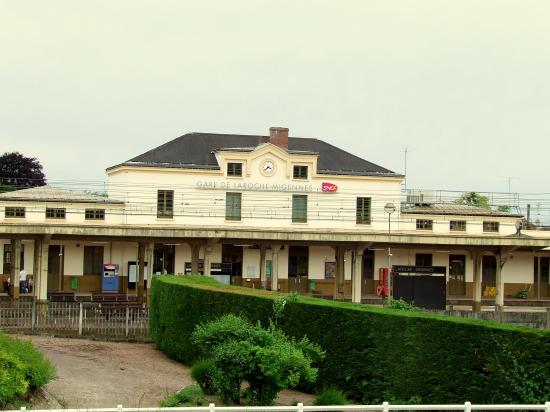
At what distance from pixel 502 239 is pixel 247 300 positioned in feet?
84.2

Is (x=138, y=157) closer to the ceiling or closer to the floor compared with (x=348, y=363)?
closer to the ceiling

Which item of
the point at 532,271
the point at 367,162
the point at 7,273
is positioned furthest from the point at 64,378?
the point at 532,271

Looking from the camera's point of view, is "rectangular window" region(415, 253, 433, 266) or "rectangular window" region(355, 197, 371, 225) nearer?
"rectangular window" region(355, 197, 371, 225)

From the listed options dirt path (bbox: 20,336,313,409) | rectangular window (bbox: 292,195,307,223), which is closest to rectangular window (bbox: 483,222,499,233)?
rectangular window (bbox: 292,195,307,223)

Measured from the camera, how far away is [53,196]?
49656mm

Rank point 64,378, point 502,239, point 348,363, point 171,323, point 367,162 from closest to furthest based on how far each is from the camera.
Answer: point 348,363 → point 64,378 → point 171,323 → point 502,239 → point 367,162

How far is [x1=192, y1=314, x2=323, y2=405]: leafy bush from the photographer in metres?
17.5

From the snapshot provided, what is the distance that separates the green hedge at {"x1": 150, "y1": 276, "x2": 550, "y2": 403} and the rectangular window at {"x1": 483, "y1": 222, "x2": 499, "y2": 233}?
3209 cm

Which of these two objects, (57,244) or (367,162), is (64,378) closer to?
(57,244)

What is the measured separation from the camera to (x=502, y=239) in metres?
45.2

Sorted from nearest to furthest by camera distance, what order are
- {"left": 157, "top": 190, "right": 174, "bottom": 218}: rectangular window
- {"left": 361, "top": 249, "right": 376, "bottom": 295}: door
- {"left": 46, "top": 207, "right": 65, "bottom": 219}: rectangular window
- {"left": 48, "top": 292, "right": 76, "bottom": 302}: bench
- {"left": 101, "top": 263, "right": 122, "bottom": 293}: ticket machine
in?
{"left": 48, "top": 292, "right": 76, "bottom": 302}: bench → {"left": 46, "top": 207, "right": 65, "bottom": 219}: rectangular window → {"left": 157, "top": 190, "right": 174, "bottom": 218}: rectangular window → {"left": 101, "top": 263, "right": 122, "bottom": 293}: ticket machine → {"left": 361, "top": 249, "right": 376, "bottom": 295}: door

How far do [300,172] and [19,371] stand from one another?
3465 cm

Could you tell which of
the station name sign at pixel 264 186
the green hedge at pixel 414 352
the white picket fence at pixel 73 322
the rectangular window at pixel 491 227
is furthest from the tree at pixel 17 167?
the green hedge at pixel 414 352

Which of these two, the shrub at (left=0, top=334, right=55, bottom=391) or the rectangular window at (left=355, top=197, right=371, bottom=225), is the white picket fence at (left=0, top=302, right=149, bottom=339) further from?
the rectangular window at (left=355, top=197, right=371, bottom=225)
